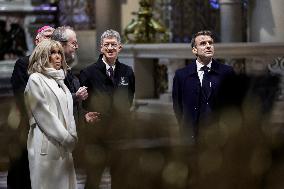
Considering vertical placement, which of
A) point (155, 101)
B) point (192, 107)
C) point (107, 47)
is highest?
point (107, 47)

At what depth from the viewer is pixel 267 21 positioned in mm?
15641

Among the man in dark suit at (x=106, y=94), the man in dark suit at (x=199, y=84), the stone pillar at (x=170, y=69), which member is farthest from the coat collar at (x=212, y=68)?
the stone pillar at (x=170, y=69)

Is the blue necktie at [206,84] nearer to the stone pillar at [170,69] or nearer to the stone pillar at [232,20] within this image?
the stone pillar at [170,69]

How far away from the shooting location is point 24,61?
699 centimetres

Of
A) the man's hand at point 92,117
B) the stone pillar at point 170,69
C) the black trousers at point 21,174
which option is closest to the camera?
the man's hand at point 92,117

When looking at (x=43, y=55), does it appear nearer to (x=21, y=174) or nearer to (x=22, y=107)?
(x=22, y=107)

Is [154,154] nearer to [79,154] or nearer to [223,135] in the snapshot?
[223,135]

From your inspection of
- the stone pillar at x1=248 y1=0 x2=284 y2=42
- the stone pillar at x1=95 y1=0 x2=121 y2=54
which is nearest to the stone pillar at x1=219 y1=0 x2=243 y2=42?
the stone pillar at x1=248 y1=0 x2=284 y2=42

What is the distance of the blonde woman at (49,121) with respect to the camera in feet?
18.8

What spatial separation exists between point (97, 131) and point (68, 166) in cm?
79

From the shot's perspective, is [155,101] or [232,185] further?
[155,101]

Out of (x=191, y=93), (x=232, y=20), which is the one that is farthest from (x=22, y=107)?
(x=232, y=20)

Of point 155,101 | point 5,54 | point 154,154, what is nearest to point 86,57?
point 5,54

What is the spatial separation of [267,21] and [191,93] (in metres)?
→ 9.37
